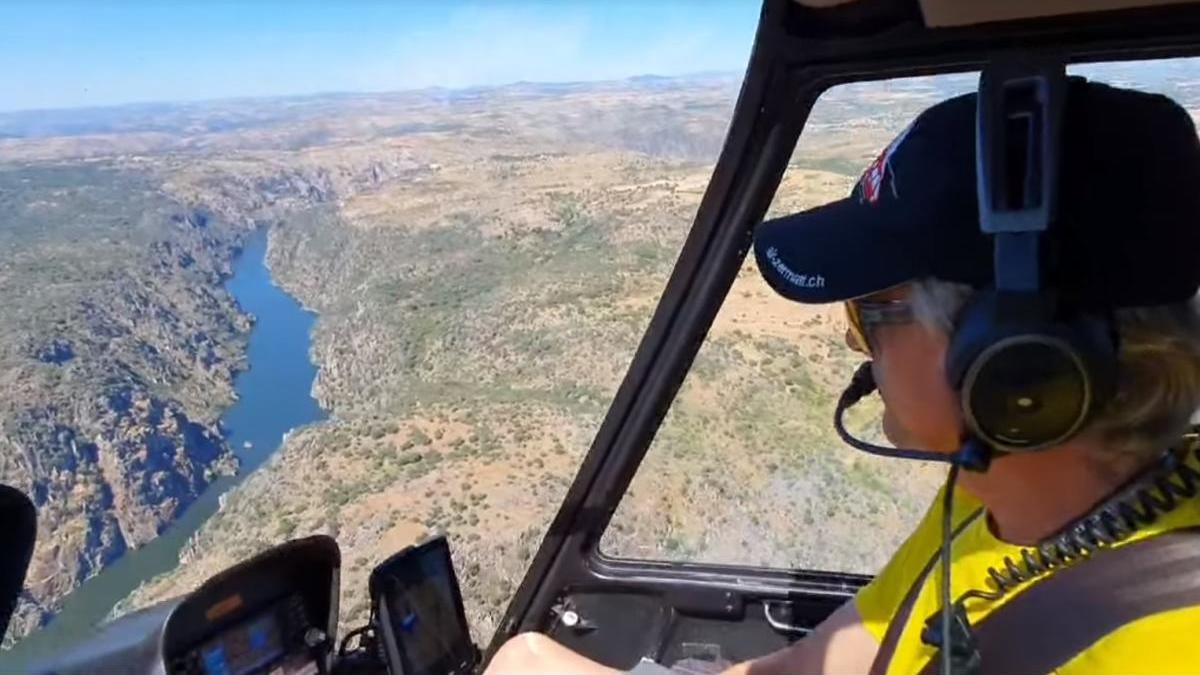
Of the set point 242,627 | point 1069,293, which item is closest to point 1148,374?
point 1069,293

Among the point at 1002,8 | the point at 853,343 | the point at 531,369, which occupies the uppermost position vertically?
the point at 1002,8

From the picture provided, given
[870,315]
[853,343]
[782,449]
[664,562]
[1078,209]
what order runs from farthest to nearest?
1. [664,562]
2. [782,449]
3. [853,343]
4. [870,315]
5. [1078,209]

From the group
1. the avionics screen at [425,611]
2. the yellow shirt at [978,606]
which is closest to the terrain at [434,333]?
the avionics screen at [425,611]

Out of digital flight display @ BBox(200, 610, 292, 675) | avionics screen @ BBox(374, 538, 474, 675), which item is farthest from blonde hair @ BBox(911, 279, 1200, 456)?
digital flight display @ BBox(200, 610, 292, 675)

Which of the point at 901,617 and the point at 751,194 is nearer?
the point at 901,617

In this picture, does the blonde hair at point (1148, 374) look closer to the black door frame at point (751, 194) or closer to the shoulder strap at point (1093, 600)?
the shoulder strap at point (1093, 600)

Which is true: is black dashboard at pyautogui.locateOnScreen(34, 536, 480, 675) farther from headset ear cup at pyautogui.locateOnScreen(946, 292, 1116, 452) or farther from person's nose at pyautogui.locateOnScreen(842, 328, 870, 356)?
headset ear cup at pyautogui.locateOnScreen(946, 292, 1116, 452)

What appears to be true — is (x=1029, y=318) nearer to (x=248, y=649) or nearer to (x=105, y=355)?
(x=248, y=649)

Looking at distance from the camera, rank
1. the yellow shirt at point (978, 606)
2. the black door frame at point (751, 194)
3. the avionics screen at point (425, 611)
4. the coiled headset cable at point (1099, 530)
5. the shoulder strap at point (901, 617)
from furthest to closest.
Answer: the avionics screen at point (425, 611) → the black door frame at point (751, 194) → the shoulder strap at point (901, 617) → the coiled headset cable at point (1099, 530) → the yellow shirt at point (978, 606)
